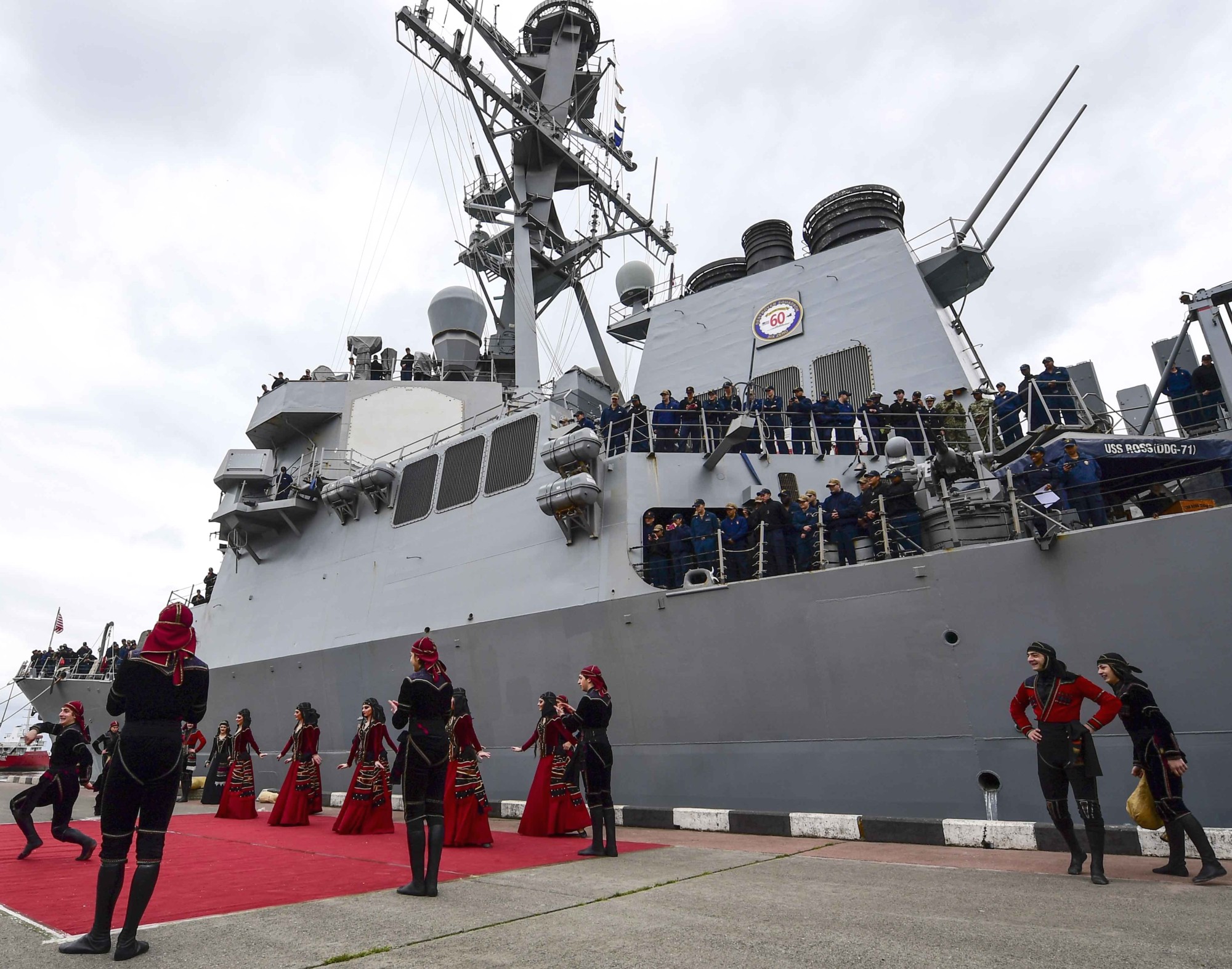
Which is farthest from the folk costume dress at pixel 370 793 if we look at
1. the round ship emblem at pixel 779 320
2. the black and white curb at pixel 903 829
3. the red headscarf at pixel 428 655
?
the round ship emblem at pixel 779 320

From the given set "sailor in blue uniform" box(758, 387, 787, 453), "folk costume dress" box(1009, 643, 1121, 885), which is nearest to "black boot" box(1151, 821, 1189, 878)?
"folk costume dress" box(1009, 643, 1121, 885)

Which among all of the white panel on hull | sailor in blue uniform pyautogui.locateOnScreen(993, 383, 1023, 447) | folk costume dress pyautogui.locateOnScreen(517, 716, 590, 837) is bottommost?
folk costume dress pyautogui.locateOnScreen(517, 716, 590, 837)

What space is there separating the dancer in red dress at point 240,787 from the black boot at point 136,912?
654cm

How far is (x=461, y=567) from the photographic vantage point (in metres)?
10.5

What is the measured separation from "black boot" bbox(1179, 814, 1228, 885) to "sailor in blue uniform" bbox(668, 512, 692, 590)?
4.84 metres

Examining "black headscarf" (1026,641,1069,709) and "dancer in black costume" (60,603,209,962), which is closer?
"dancer in black costume" (60,603,209,962)

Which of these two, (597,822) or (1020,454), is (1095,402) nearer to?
(1020,454)

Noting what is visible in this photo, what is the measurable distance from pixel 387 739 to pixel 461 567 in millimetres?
3442

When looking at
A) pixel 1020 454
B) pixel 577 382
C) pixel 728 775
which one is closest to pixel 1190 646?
pixel 1020 454

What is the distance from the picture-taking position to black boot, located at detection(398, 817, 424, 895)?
4039 mm

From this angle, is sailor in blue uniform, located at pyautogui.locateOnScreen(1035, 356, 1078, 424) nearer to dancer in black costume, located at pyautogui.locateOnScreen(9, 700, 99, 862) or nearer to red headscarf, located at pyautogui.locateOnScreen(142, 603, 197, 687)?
red headscarf, located at pyautogui.locateOnScreen(142, 603, 197, 687)

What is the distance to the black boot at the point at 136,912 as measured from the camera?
9.61ft

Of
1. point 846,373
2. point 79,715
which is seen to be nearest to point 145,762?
point 79,715

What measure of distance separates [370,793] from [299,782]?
1.43m
